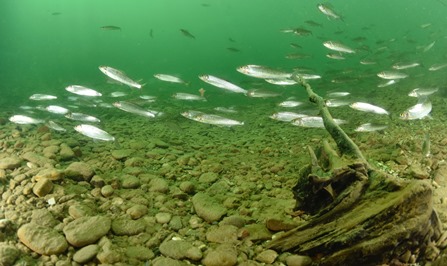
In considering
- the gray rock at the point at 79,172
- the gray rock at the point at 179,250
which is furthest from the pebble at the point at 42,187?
the gray rock at the point at 179,250

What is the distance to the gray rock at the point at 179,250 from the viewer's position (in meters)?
3.33

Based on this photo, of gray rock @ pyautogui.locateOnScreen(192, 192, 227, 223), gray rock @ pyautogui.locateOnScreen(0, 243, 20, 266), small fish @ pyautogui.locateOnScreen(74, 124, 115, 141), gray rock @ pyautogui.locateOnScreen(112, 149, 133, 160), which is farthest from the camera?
gray rock @ pyautogui.locateOnScreen(112, 149, 133, 160)

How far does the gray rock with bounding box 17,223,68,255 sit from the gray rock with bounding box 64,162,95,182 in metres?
1.39

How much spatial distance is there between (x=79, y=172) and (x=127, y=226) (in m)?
1.60

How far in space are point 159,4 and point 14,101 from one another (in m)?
149

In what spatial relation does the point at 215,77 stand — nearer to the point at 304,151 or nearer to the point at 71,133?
the point at 304,151

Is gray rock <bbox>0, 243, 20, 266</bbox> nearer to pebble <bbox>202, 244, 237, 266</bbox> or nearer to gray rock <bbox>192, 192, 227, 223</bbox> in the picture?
pebble <bbox>202, 244, 237, 266</bbox>

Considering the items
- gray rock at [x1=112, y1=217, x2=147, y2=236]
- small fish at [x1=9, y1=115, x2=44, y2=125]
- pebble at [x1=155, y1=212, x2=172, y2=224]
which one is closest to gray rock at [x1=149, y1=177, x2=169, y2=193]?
pebble at [x1=155, y1=212, x2=172, y2=224]

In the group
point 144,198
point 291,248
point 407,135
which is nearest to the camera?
point 291,248

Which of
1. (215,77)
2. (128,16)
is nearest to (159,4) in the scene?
(128,16)

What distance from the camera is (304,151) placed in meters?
6.96

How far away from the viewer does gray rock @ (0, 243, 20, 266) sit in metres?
2.96

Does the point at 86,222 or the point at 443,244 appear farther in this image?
the point at 86,222

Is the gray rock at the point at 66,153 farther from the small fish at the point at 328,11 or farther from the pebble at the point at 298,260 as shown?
the small fish at the point at 328,11
